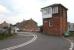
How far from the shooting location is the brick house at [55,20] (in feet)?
184

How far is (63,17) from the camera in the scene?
5762cm

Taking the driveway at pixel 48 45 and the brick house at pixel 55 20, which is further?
the brick house at pixel 55 20

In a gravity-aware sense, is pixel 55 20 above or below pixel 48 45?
above

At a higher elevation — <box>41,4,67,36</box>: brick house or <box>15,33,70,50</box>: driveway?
<box>41,4,67,36</box>: brick house

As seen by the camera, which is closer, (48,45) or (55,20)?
(48,45)

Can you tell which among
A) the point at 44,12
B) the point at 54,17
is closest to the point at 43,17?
the point at 44,12

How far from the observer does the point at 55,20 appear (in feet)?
188

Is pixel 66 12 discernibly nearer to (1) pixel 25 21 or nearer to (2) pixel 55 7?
(2) pixel 55 7

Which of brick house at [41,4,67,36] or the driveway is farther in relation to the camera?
brick house at [41,4,67,36]

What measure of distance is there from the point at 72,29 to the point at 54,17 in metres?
18.8

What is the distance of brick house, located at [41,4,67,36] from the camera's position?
56.1 metres

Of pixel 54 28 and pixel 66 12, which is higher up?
pixel 66 12

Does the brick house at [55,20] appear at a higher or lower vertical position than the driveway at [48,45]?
higher

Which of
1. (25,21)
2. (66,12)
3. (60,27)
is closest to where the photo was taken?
(60,27)
